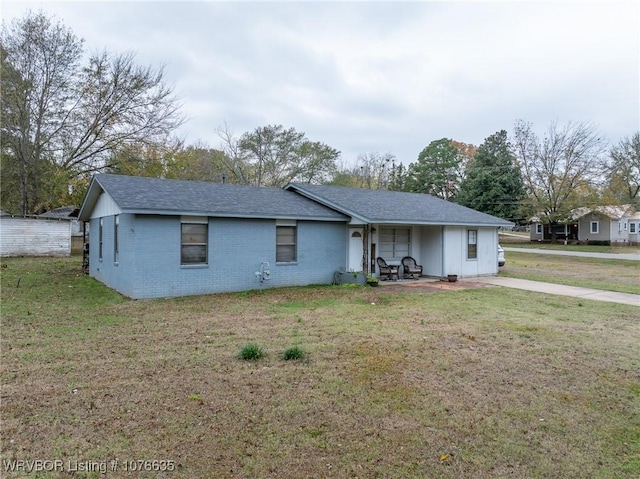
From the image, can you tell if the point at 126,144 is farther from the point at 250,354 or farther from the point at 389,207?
the point at 250,354

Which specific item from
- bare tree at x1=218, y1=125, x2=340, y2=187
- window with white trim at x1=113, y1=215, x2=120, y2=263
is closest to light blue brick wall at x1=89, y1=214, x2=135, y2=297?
window with white trim at x1=113, y1=215, x2=120, y2=263

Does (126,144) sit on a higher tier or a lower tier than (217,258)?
higher

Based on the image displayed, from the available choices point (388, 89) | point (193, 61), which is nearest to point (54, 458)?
point (193, 61)

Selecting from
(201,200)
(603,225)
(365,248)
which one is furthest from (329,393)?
(603,225)

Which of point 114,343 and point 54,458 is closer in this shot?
→ point 54,458

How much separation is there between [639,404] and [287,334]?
475 cm

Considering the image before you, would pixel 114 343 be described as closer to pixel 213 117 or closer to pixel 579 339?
pixel 579 339

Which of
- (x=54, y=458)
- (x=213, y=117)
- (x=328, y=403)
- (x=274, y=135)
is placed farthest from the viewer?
(x=274, y=135)

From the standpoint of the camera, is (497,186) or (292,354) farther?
(497,186)

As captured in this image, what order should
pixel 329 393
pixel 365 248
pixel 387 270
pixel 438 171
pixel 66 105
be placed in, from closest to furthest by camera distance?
pixel 329 393 → pixel 365 248 → pixel 387 270 → pixel 66 105 → pixel 438 171

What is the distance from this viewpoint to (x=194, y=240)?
10.8 m

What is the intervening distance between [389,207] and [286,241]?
15.6 ft

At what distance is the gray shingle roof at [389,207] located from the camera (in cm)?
1341

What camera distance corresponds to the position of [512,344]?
630 centimetres
